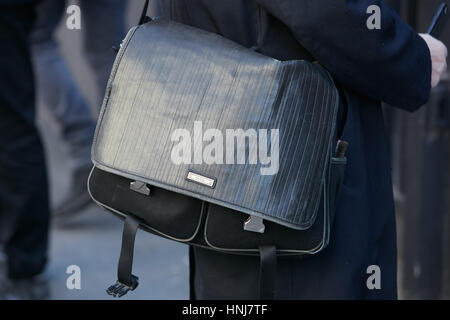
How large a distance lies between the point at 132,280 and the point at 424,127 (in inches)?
→ 65.3

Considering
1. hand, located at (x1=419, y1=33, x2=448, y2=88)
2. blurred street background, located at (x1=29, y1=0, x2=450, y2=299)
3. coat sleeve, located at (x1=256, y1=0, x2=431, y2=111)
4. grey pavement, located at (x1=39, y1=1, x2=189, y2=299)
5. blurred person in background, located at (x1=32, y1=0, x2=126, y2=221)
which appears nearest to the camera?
coat sleeve, located at (x1=256, y1=0, x2=431, y2=111)

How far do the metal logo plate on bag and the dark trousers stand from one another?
1.69 m

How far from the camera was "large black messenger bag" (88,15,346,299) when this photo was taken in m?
1.57

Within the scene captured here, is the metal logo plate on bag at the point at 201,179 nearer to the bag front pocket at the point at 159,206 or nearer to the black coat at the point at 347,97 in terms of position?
the bag front pocket at the point at 159,206

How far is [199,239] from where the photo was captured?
1.66 meters

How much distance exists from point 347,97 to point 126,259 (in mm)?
647

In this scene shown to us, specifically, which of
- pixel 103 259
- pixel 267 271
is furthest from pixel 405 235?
pixel 267 271

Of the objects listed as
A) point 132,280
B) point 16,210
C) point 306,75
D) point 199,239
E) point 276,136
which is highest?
point 306,75

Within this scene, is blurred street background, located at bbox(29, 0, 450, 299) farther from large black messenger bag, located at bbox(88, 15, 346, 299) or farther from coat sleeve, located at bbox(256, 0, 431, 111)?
large black messenger bag, located at bbox(88, 15, 346, 299)

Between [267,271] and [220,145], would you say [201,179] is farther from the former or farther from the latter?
[267,271]

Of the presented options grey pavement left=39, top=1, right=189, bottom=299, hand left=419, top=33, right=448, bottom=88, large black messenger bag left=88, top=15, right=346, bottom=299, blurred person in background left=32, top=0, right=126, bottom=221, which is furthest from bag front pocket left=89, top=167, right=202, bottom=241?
blurred person in background left=32, top=0, right=126, bottom=221

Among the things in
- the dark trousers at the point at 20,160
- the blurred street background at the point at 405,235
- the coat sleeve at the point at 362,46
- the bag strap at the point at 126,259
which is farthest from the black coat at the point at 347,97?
the dark trousers at the point at 20,160
